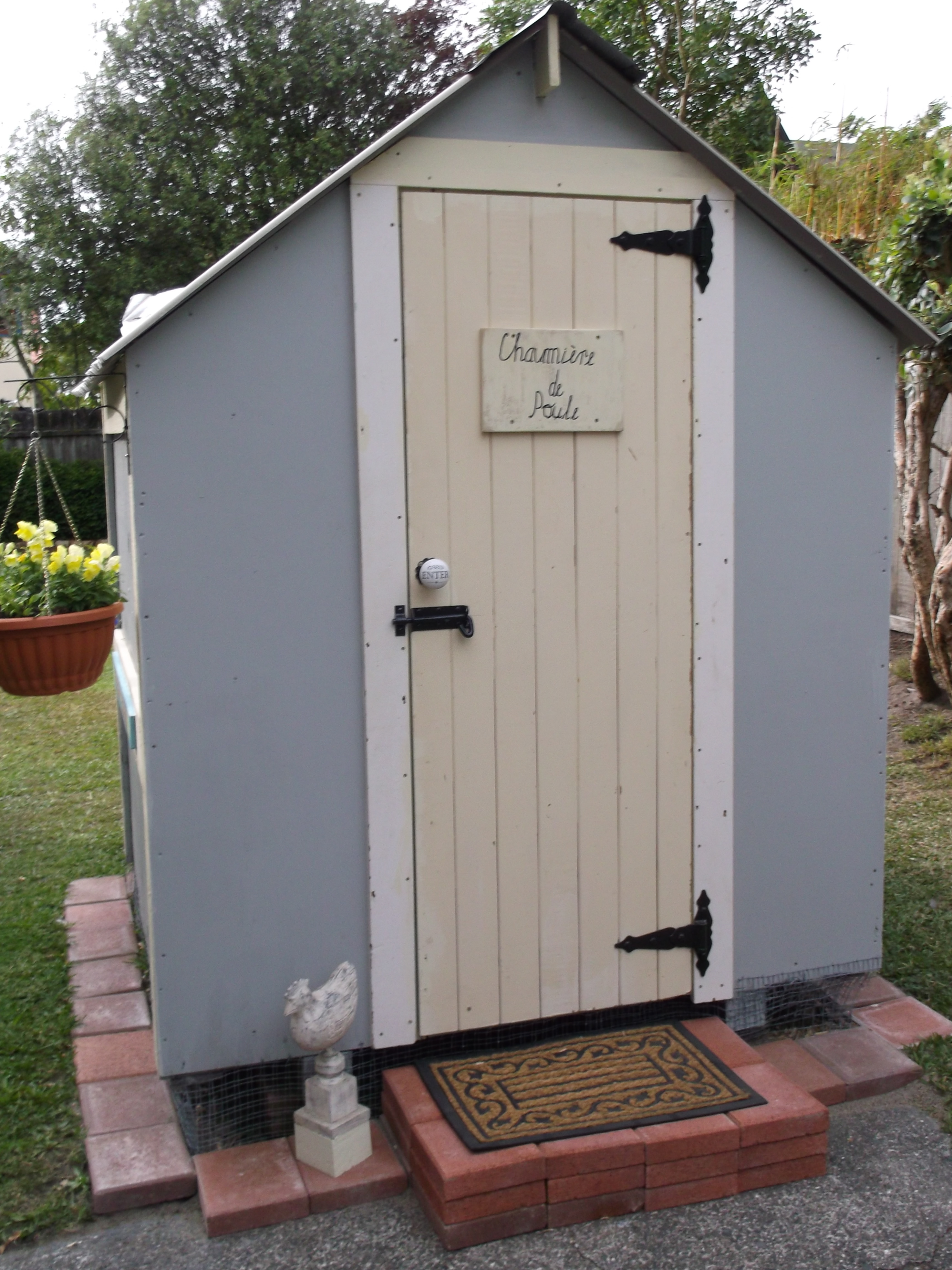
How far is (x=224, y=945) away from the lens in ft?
9.30

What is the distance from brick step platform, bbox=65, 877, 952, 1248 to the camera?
254 centimetres

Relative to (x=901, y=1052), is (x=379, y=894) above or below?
above

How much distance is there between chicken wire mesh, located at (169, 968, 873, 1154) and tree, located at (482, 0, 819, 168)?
1252cm

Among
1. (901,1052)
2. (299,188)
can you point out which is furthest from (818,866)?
(299,188)

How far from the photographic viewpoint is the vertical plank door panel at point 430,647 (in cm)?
283

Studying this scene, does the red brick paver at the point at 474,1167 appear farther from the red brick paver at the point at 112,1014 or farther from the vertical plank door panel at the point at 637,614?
the red brick paver at the point at 112,1014

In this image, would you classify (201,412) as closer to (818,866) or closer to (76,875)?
(818,866)

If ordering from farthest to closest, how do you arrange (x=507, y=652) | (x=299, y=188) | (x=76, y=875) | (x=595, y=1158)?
(x=299, y=188), (x=76, y=875), (x=507, y=652), (x=595, y=1158)

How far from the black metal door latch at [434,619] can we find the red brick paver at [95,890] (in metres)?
2.39

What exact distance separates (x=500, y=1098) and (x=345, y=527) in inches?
56.6

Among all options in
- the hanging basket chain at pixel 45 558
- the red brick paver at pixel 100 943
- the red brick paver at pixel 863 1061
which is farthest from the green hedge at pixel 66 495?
the red brick paver at pixel 863 1061

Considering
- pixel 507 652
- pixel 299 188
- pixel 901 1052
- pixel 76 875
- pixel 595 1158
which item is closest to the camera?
pixel 595 1158

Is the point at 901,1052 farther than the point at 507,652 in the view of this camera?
Yes

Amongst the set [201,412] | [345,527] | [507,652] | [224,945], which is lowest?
[224,945]
